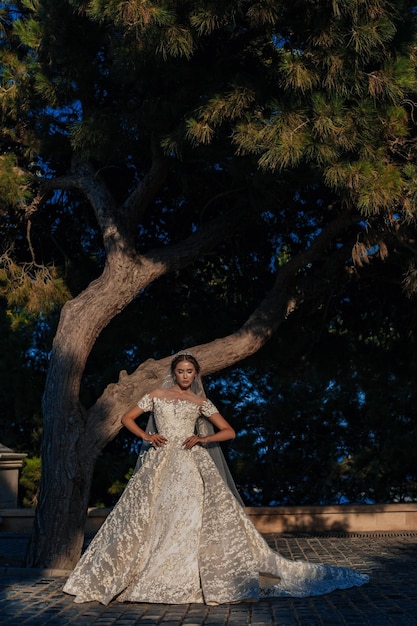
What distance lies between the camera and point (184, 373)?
271 inches

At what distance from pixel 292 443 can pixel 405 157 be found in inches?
414

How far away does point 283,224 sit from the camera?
430 inches

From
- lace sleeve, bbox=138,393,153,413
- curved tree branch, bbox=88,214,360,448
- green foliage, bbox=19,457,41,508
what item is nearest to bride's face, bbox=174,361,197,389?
lace sleeve, bbox=138,393,153,413

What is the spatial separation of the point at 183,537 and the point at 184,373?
119 cm

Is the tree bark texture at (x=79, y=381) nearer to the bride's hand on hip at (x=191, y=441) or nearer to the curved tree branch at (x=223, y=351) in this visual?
the curved tree branch at (x=223, y=351)

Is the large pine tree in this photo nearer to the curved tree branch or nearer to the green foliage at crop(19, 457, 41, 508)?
the curved tree branch

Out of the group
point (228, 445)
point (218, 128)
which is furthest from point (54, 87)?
point (228, 445)

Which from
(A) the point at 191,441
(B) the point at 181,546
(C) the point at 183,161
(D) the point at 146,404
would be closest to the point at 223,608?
(B) the point at 181,546

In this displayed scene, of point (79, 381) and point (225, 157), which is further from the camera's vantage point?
point (79, 381)

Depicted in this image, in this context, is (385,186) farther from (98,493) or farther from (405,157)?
(98,493)

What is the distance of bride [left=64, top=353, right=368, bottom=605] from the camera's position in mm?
6332

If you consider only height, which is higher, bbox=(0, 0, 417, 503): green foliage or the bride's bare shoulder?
bbox=(0, 0, 417, 503): green foliage

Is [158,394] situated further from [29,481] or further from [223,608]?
[29,481]

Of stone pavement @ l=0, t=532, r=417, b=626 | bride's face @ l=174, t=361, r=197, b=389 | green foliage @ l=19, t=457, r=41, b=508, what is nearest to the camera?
stone pavement @ l=0, t=532, r=417, b=626
